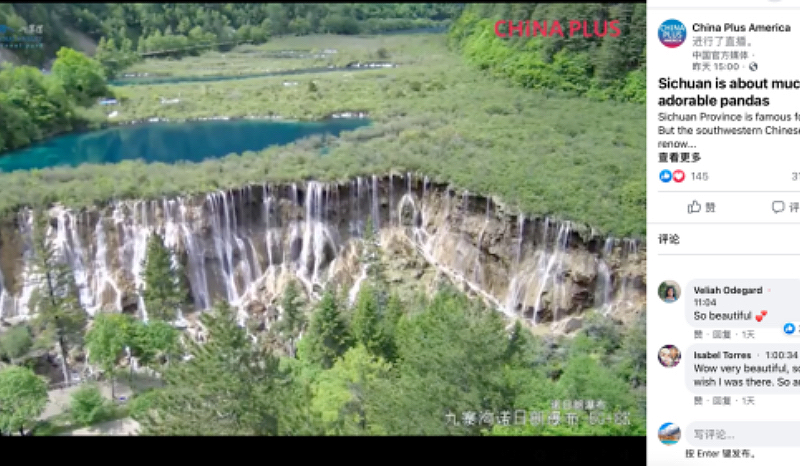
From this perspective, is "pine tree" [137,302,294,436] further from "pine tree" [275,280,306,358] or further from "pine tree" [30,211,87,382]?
"pine tree" [30,211,87,382]

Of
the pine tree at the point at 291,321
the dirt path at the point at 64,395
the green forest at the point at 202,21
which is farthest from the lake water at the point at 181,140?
the dirt path at the point at 64,395

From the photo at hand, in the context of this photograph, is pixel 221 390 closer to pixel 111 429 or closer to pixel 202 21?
pixel 111 429

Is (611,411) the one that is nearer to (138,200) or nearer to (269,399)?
(269,399)

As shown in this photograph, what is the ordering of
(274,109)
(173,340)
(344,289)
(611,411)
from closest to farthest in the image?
(611,411)
(173,340)
(344,289)
(274,109)

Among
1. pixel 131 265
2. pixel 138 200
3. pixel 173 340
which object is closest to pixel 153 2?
pixel 138 200

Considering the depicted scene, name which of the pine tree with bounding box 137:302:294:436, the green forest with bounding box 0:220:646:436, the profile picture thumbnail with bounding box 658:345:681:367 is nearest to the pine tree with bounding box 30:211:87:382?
the green forest with bounding box 0:220:646:436

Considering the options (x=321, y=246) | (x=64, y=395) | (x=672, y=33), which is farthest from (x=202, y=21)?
(x=672, y=33)
